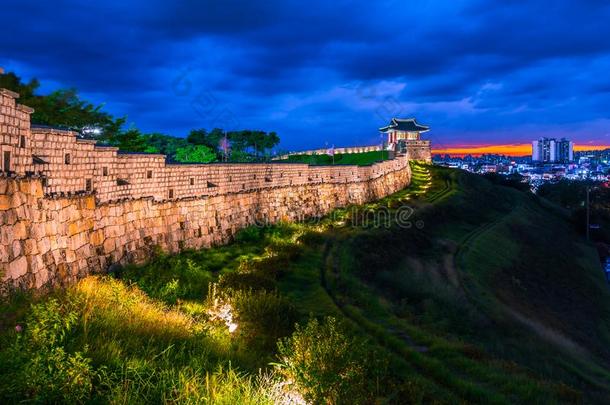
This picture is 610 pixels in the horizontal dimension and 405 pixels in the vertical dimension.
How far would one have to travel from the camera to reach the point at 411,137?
119m

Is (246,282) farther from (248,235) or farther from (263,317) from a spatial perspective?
(248,235)

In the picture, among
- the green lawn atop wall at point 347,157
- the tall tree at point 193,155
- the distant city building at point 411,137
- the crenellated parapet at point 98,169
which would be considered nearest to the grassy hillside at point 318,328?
the crenellated parapet at point 98,169

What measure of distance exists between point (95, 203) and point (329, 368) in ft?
31.9

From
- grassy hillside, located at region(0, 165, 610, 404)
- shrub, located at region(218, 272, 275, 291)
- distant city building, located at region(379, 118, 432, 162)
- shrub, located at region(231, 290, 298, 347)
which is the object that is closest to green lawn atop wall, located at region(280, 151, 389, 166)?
distant city building, located at region(379, 118, 432, 162)

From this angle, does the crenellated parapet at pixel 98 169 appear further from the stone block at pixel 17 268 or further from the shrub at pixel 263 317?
the shrub at pixel 263 317

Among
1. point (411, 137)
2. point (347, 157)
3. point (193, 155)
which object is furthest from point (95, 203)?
point (411, 137)

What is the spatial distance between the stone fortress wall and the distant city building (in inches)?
3520

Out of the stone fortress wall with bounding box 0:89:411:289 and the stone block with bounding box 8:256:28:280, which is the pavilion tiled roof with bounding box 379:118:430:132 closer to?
the stone fortress wall with bounding box 0:89:411:289

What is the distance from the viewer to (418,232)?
39.9 meters

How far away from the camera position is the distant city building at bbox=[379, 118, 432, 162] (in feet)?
382

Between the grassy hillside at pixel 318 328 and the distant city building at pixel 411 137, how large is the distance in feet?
257

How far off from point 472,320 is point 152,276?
13.5 meters

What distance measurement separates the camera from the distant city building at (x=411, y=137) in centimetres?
11638

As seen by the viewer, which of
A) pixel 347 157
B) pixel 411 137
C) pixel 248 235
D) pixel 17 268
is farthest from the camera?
pixel 411 137
